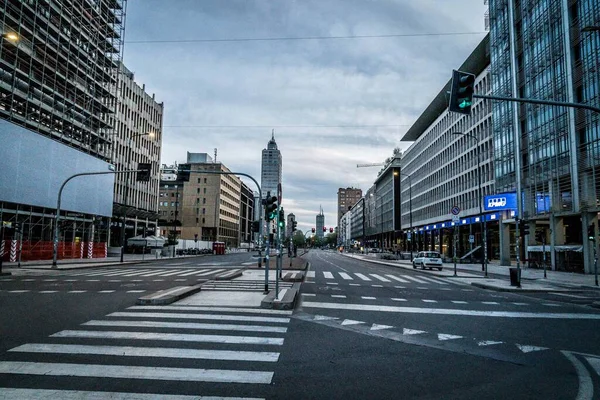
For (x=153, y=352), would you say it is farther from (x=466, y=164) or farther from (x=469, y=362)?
(x=466, y=164)

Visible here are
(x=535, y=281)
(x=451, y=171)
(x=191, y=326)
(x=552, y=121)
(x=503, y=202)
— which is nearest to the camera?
(x=191, y=326)

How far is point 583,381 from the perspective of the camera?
5.79m

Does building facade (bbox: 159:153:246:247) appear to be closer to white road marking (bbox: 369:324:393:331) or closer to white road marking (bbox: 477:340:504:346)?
white road marking (bbox: 369:324:393:331)

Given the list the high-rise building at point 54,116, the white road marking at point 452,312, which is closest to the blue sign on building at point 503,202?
the white road marking at point 452,312

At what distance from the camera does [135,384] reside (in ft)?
17.5

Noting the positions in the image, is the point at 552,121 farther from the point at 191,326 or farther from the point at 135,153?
the point at 135,153

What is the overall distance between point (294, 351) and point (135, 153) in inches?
2870

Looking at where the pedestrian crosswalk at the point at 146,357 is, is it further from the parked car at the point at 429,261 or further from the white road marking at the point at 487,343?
the parked car at the point at 429,261

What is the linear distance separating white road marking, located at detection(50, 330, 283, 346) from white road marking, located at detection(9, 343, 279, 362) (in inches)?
26.7

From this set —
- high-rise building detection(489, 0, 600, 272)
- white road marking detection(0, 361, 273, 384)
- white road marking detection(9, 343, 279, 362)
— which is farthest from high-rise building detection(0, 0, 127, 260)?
high-rise building detection(489, 0, 600, 272)

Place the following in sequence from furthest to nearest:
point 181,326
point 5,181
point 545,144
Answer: point 545,144
point 5,181
point 181,326

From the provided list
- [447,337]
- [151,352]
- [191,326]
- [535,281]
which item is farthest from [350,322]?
[535,281]

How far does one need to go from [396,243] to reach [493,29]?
71.0 m

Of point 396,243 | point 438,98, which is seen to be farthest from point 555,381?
point 396,243
